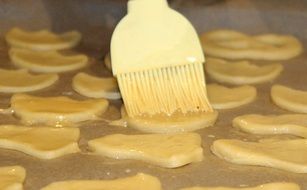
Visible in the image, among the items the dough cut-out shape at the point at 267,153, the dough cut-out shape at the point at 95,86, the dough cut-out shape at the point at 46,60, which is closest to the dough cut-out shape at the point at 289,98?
the dough cut-out shape at the point at 267,153

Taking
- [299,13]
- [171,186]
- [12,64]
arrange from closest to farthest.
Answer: [171,186] < [12,64] < [299,13]

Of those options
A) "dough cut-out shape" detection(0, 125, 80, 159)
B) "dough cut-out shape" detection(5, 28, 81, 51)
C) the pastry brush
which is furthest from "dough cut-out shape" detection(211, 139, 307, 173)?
"dough cut-out shape" detection(5, 28, 81, 51)

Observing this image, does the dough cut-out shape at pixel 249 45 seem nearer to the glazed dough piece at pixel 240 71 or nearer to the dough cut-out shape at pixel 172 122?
the glazed dough piece at pixel 240 71

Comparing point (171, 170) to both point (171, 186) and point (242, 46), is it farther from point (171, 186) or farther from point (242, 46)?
point (242, 46)

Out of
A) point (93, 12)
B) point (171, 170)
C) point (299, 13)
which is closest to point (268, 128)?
point (171, 170)

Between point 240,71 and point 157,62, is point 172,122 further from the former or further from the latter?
point 240,71

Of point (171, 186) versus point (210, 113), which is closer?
point (171, 186)

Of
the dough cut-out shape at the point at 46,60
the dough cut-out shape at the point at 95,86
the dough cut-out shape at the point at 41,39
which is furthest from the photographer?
the dough cut-out shape at the point at 41,39

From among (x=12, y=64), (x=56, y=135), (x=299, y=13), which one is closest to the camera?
(x=56, y=135)
